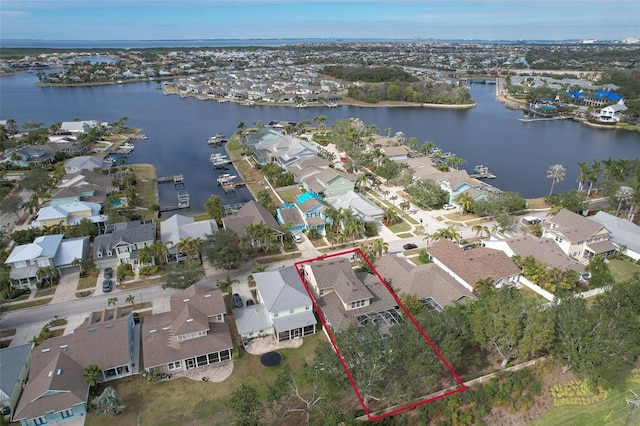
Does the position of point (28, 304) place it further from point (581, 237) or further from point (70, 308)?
point (581, 237)

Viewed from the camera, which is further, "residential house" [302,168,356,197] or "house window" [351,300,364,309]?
"residential house" [302,168,356,197]

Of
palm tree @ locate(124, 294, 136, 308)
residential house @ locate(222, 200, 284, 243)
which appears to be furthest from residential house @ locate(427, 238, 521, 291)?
palm tree @ locate(124, 294, 136, 308)

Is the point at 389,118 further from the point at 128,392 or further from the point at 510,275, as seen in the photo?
the point at 128,392

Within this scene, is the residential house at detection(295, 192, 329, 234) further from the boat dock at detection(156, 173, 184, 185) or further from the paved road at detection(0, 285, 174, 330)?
the boat dock at detection(156, 173, 184, 185)

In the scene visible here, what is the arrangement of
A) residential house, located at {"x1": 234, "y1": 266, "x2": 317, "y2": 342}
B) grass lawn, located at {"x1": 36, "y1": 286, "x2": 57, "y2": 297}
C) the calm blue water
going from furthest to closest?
the calm blue water < grass lawn, located at {"x1": 36, "y1": 286, "x2": 57, "y2": 297} < residential house, located at {"x1": 234, "y1": 266, "x2": 317, "y2": 342}

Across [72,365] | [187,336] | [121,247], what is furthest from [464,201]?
[72,365]

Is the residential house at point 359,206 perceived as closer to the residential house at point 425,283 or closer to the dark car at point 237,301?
the residential house at point 425,283

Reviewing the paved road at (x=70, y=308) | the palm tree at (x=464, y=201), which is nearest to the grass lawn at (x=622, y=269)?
the palm tree at (x=464, y=201)
